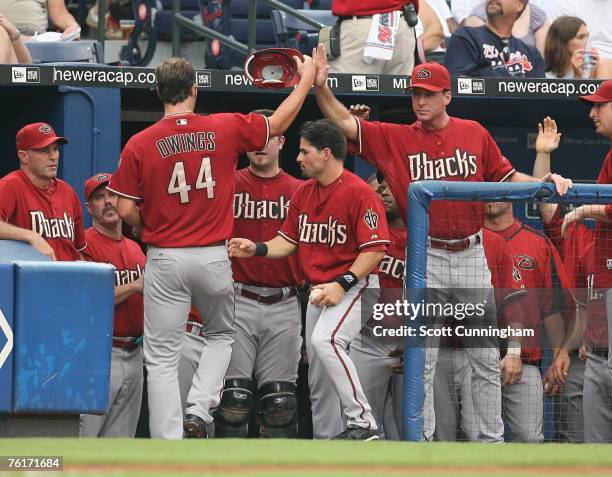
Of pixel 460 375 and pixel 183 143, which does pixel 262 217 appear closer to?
pixel 183 143

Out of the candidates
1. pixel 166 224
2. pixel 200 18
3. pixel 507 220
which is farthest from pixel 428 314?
pixel 200 18

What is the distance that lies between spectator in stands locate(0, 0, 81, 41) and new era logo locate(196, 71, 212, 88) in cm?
154

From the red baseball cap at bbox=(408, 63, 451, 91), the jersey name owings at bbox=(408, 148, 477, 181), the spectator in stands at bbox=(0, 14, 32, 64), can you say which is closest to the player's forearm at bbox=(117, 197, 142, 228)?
the jersey name owings at bbox=(408, 148, 477, 181)

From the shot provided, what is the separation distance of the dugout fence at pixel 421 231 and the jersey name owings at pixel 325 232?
36cm

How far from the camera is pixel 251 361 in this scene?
7750 mm

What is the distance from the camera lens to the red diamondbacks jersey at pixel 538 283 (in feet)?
24.0

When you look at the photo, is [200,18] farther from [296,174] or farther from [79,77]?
[79,77]

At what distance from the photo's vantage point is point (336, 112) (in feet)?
24.0

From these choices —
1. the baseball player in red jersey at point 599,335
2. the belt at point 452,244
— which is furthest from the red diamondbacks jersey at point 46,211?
the baseball player in red jersey at point 599,335

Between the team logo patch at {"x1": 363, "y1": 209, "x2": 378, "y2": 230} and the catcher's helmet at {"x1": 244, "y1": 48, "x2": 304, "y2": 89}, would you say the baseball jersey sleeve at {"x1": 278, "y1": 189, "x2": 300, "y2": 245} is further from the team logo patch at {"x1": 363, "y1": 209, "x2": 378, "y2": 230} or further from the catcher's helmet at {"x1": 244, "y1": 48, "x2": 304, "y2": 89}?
the catcher's helmet at {"x1": 244, "y1": 48, "x2": 304, "y2": 89}

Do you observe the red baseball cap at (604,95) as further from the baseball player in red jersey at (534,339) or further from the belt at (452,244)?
the belt at (452,244)

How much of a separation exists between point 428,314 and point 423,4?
4.06 m

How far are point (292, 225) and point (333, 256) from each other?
0.32 meters

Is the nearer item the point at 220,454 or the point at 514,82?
the point at 220,454
